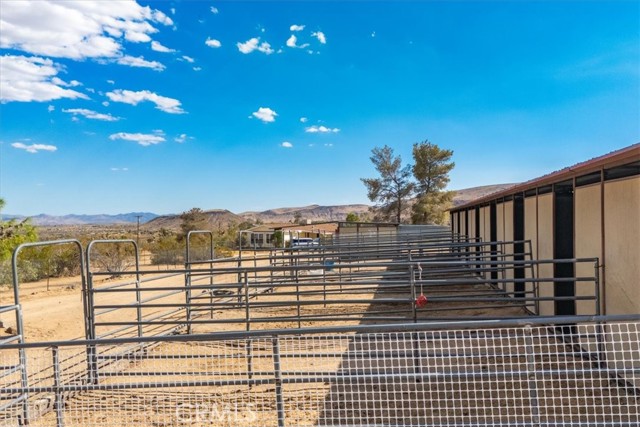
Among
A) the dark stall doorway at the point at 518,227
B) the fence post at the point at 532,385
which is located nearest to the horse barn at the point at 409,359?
the fence post at the point at 532,385

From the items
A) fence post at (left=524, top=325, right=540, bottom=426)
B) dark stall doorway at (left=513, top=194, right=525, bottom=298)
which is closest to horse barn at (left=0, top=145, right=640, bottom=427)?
fence post at (left=524, top=325, right=540, bottom=426)

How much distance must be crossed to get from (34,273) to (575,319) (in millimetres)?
25701

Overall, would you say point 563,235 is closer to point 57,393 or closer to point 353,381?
point 353,381

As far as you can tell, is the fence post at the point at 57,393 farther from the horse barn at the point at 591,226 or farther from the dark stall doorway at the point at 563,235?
the dark stall doorway at the point at 563,235

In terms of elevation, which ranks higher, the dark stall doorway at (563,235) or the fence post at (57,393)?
the dark stall doorway at (563,235)

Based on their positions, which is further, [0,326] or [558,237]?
[0,326]

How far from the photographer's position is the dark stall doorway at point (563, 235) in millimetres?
7316

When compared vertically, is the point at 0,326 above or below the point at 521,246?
below

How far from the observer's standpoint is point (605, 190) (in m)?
5.78

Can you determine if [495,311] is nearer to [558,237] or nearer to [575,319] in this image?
[558,237]

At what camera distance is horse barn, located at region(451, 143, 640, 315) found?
5160mm

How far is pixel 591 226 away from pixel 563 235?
1181mm

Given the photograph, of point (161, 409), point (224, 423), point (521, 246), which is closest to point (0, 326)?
point (161, 409)

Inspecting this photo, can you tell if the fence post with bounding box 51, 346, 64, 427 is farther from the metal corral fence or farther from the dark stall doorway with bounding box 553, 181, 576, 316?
the dark stall doorway with bounding box 553, 181, 576, 316
